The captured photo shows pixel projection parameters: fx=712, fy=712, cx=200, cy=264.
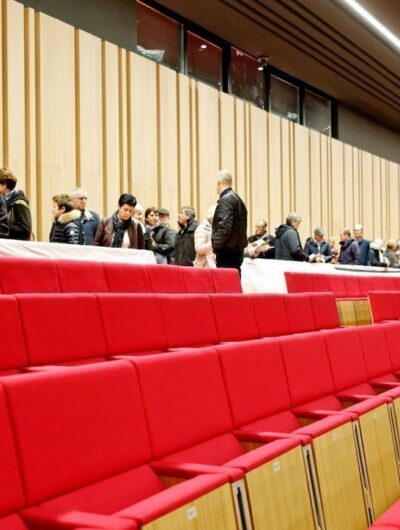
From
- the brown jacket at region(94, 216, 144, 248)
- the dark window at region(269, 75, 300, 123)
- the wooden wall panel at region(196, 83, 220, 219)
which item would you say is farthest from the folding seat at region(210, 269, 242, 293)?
the dark window at region(269, 75, 300, 123)

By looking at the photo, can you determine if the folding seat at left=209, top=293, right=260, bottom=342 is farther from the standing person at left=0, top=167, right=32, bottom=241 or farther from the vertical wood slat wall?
the vertical wood slat wall

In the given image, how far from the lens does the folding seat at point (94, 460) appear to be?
0.74 m

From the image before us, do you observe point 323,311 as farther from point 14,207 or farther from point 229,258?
point 14,207

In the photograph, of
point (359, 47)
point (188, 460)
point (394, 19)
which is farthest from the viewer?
point (359, 47)

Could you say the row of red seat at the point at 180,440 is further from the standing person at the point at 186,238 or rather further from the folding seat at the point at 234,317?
the standing person at the point at 186,238

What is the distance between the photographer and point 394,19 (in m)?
4.31

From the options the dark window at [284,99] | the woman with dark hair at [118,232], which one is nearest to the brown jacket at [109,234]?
the woman with dark hair at [118,232]

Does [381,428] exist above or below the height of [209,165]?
below

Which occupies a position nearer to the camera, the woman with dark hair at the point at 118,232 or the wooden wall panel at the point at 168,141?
the woman with dark hair at the point at 118,232

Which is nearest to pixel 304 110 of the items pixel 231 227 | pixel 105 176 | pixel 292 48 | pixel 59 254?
pixel 292 48

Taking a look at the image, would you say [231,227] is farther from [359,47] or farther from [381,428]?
[359,47]

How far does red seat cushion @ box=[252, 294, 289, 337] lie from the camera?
1.89m

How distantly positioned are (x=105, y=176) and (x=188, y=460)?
8.91ft

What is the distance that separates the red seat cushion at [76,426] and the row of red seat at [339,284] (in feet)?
6.66
